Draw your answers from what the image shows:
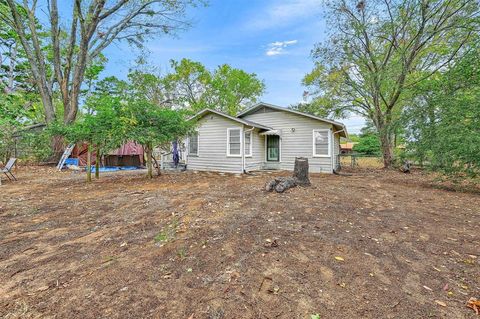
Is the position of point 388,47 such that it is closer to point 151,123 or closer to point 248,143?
point 248,143

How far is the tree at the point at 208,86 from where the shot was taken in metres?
26.3

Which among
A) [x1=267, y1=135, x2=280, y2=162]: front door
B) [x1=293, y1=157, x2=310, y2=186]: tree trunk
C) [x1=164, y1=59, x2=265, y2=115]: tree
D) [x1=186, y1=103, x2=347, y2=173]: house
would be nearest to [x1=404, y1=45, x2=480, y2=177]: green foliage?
[x1=186, y1=103, x2=347, y2=173]: house

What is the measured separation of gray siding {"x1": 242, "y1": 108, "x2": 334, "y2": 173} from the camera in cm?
1187

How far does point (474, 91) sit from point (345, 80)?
27.5 ft

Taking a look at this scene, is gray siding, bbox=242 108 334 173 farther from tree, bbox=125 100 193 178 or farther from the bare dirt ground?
the bare dirt ground

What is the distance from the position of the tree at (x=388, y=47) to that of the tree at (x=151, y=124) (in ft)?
28.5

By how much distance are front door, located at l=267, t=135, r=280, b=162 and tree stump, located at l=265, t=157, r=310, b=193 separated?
18.8ft

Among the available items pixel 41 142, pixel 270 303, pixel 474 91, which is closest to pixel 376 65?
pixel 474 91

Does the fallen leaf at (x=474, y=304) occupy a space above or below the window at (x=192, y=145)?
below

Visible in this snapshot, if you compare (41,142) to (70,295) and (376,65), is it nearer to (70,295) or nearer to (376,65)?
(70,295)

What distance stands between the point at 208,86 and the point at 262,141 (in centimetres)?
1707

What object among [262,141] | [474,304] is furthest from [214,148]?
[474,304]

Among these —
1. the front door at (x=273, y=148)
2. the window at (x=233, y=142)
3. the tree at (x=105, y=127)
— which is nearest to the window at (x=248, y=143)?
the window at (x=233, y=142)

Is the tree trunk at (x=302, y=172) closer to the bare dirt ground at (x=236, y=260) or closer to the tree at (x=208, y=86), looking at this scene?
the bare dirt ground at (x=236, y=260)
